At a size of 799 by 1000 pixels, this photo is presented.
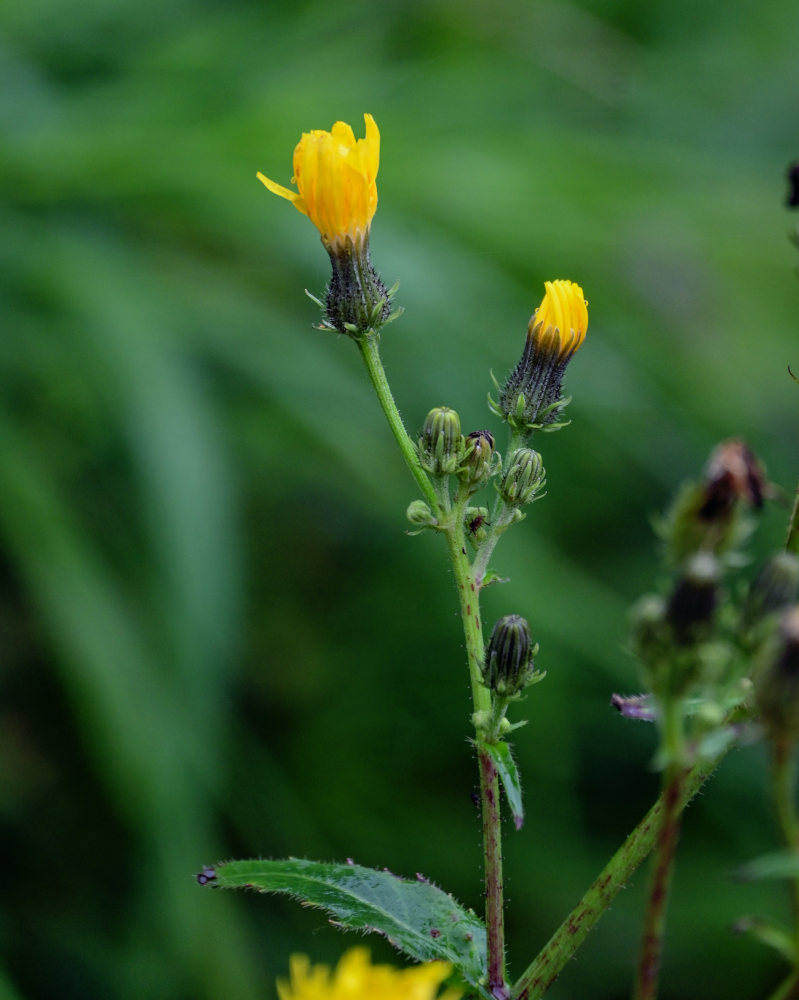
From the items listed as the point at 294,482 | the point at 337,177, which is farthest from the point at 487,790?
the point at 294,482

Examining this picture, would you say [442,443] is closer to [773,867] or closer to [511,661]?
[511,661]

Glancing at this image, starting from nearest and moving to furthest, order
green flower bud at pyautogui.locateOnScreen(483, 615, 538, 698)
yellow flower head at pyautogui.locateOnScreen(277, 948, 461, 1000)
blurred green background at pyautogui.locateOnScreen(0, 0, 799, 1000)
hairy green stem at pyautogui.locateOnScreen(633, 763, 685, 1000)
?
yellow flower head at pyautogui.locateOnScreen(277, 948, 461, 1000) < hairy green stem at pyautogui.locateOnScreen(633, 763, 685, 1000) < green flower bud at pyautogui.locateOnScreen(483, 615, 538, 698) < blurred green background at pyautogui.locateOnScreen(0, 0, 799, 1000)

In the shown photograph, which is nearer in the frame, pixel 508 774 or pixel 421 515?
pixel 508 774

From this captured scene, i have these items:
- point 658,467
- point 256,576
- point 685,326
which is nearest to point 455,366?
point 658,467

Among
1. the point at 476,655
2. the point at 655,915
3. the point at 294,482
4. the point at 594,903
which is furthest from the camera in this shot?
the point at 294,482

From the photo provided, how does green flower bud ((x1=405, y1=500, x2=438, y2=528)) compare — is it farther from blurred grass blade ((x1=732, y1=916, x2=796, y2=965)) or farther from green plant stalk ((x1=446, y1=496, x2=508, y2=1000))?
blurred grass blade ((x1=732, y1=916, x2=796, y2=965))

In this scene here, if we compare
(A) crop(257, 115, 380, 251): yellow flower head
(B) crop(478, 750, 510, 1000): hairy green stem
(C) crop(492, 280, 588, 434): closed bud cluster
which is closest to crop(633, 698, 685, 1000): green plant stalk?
(B) crop(478, 750, 510, 1000): hairy green stem

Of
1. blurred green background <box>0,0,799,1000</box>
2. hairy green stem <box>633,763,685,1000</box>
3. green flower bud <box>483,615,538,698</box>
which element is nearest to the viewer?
hairy green stem <box>633,763,685,1000</box>
